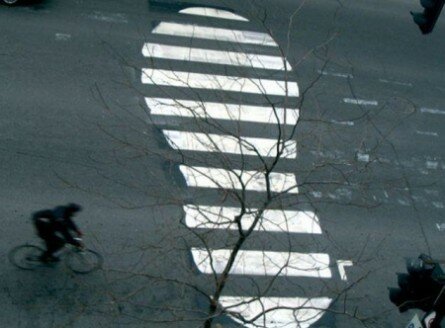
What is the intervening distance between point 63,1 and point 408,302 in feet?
38.7

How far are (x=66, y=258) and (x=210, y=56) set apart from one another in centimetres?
658

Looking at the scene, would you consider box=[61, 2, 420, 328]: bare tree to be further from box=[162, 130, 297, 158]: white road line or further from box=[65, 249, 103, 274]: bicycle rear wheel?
box=[65, 249, 103, 274]: bicycle rear wheel

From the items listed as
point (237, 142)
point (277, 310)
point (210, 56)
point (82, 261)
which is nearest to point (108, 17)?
→ point (210, 56)

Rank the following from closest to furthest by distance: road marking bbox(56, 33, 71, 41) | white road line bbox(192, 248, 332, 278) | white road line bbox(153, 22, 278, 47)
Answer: white road line bbox(192, 248, 332, 278) → road marking bbox(56, 33, 71, 41) → white road line bbox(153, 22, 278, 47)

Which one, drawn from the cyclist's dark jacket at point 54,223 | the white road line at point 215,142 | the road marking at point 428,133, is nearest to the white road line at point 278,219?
the white road line at point 215,142

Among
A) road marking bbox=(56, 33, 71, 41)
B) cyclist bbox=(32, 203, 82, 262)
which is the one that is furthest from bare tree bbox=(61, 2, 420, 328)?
road marking bbox=(56, 33, 71, 41)

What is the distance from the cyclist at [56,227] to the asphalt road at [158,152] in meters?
0.47

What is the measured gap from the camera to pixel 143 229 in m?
13.5

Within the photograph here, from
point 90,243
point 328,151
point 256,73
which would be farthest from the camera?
point 256,73

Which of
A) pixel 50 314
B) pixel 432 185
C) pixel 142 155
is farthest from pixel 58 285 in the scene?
pixel 432 185

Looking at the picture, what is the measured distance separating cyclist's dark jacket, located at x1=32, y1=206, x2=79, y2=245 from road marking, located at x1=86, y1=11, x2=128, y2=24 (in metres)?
6.54

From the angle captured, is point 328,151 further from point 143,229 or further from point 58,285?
point 58,285

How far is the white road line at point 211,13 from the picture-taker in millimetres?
18156

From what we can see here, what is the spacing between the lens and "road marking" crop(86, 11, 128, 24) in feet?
57.2
